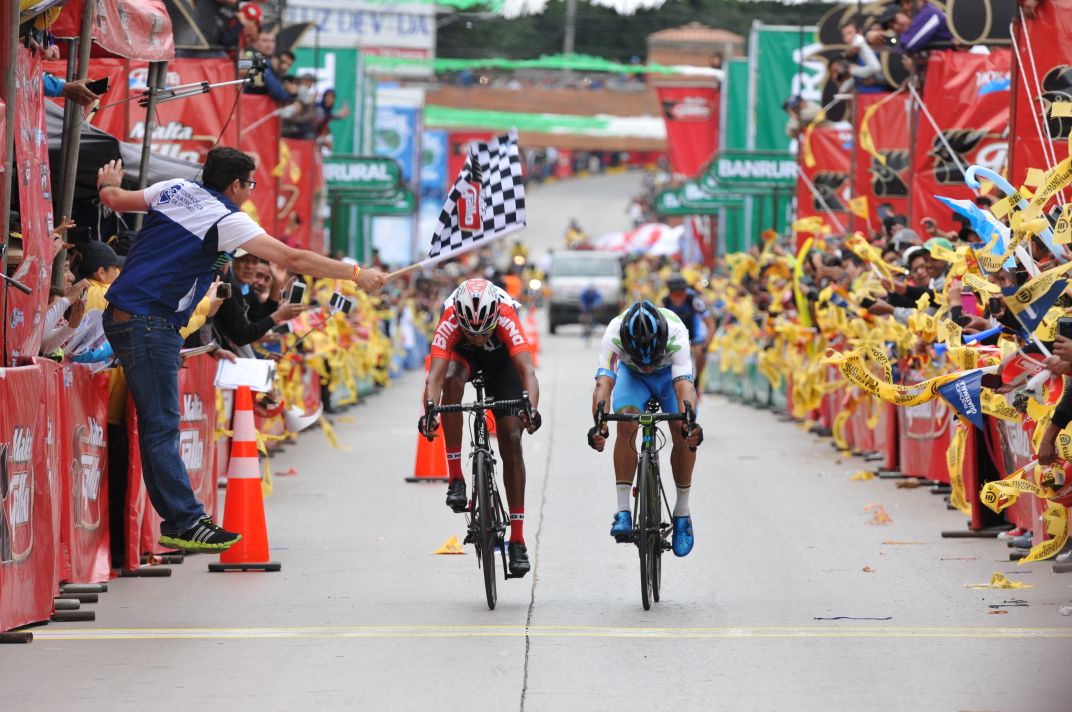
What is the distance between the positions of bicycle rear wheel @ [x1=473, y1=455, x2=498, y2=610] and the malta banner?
5536 millimetres

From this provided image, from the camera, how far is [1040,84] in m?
13.2

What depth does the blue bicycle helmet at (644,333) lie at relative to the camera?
30.9 ft

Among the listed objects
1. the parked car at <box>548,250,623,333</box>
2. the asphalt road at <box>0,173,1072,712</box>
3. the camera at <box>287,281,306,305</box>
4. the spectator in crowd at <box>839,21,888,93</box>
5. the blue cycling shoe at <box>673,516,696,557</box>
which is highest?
the spectator in crowd at <box>839,21,888,93</box>

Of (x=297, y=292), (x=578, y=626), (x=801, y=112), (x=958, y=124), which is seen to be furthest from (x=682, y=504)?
(x=801, y=112)

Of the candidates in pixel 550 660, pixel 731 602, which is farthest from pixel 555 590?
pixel 550 660

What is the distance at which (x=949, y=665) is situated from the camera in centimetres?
745

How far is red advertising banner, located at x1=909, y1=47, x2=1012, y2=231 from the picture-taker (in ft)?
61.8

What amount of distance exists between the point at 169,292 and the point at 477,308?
1.60 m

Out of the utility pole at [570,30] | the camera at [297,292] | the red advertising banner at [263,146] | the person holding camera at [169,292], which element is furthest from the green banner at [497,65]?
the person holding camera at [169,292]

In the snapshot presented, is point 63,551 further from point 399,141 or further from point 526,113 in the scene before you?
point 526,113

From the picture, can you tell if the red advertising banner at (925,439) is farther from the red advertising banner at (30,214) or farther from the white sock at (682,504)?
the red advertising banner at (30,214)

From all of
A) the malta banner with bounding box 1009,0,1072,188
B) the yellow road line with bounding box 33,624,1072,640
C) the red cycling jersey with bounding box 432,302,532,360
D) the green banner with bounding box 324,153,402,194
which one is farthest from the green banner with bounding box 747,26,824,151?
the yellow road line with bounding box 33,624,1072,640

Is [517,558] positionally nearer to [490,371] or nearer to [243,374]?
[490,371]

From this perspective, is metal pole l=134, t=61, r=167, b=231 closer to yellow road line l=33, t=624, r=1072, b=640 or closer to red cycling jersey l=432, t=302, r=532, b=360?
red cycling jersey l=432, t=302, r=532, b=360
